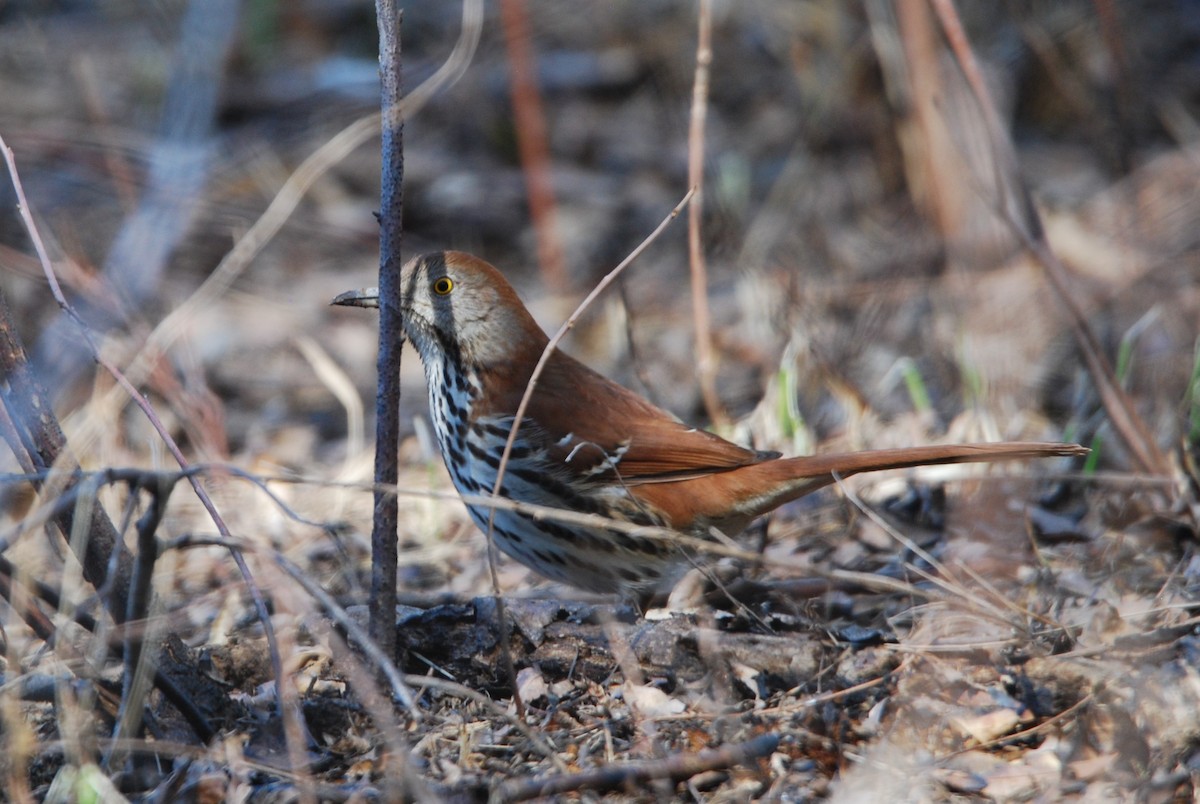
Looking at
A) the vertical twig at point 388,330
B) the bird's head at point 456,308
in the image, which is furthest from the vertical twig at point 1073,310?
the vertical twig at point 388,330

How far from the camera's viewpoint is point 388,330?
Answer: 2.59 meters

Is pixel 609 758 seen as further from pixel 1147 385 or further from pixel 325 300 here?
pixel 325 300

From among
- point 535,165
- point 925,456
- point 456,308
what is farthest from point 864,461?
point 535,165

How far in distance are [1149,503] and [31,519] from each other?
3.10 metres

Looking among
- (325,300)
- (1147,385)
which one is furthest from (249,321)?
(1147,385)

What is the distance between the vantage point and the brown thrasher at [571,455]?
3.35 meters

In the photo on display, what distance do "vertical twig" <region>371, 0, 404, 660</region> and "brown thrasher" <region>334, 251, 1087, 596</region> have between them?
523mm

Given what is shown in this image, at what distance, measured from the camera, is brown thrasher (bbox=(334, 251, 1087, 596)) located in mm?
3354

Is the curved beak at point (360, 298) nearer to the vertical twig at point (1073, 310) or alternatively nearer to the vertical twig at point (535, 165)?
the vertical twig at point (1073, 310)

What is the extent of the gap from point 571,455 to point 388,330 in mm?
964

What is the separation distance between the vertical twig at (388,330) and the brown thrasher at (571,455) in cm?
52

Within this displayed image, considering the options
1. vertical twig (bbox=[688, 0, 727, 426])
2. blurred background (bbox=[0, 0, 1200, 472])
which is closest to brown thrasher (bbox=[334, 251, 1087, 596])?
blurred background (bbox=[0, 0, 1200, 472])

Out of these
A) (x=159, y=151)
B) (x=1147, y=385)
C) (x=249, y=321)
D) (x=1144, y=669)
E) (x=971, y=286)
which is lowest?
(x=1144, y=669)

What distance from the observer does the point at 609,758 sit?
2.54m
